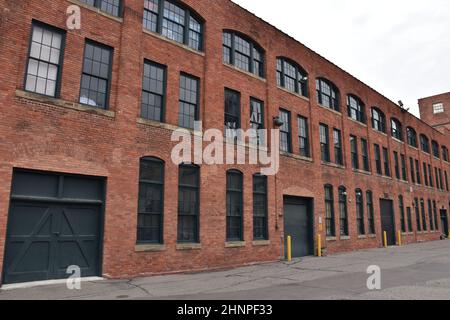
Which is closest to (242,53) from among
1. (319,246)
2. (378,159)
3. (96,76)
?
(96,76)

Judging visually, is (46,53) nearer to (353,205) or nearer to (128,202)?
(128,202)

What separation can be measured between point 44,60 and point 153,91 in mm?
3946

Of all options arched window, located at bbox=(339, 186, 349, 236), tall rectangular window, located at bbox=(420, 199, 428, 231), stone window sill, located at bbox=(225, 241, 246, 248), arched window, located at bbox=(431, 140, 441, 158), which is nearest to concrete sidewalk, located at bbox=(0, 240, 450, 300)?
stone window sill, located at bbox=(225, 241, 246, 248)

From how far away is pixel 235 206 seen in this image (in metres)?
16.2

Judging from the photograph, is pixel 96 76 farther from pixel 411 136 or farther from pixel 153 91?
pixel 411 136

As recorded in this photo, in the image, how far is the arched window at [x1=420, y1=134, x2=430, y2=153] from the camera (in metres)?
35.8

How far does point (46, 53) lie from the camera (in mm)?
11500

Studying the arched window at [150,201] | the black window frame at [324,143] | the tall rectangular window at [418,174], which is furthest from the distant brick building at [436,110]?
the arched window at [150,201]

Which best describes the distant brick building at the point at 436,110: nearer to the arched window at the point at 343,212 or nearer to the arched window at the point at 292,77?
the arched window at the point at 343,212

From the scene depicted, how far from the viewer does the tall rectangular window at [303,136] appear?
2069 centimetres

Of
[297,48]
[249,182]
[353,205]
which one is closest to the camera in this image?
[249,182]

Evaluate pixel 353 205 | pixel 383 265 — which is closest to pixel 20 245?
pixel 383 265

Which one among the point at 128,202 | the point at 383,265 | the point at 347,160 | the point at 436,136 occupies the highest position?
the point at 436,136

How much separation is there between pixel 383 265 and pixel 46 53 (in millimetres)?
14873
